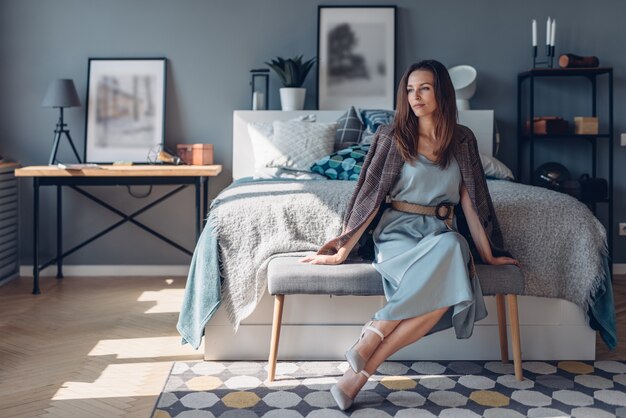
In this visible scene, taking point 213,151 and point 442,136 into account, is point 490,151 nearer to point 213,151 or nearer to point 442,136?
point 213,151

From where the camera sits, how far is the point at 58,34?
5.04 metres

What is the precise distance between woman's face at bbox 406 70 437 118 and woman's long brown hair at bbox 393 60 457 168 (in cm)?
2

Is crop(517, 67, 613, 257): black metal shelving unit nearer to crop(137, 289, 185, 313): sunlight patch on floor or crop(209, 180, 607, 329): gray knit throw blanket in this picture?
crop(209, 180, 607, 329): gray knit throw blanket

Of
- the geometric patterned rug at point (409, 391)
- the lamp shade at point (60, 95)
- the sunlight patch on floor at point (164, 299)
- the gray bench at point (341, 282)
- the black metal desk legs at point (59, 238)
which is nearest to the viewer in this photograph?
the geometric patterned rug at point (409, 391)

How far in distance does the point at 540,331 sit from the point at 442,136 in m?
0.95

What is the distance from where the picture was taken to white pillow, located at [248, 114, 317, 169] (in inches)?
177

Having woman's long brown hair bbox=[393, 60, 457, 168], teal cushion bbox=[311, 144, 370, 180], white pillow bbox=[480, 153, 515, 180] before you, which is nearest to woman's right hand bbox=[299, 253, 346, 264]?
→ woman's long brown hair bbox=[393, 60, 457, 168]

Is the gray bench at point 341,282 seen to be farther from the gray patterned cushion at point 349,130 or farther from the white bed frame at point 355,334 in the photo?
the gray patterned cushion at point 349,130

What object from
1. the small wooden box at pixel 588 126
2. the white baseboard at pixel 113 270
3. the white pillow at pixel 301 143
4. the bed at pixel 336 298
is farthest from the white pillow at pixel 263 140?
the small wooden box at pixel 588 126

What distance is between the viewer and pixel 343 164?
4.10 meters

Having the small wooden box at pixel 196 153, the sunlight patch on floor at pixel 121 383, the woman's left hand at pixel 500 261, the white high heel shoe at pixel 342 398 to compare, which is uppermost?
the small wooden box at pixel 196 153

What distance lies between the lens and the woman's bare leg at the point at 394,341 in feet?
8.65

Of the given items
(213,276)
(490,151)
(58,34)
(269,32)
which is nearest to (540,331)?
(213,276)

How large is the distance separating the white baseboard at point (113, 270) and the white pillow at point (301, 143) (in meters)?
1.20
